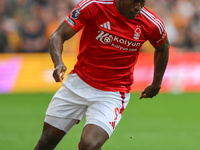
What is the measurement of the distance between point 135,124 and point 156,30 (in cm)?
530

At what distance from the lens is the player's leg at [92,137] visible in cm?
571

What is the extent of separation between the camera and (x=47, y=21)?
17109mm

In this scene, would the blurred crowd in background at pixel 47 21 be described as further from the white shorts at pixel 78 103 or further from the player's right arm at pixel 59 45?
the player's right arm at pixel 59 45

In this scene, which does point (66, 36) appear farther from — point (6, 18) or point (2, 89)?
point (6, 18)

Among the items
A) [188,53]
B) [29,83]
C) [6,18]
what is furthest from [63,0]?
[188,53]

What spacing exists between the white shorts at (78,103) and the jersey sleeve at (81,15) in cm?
80

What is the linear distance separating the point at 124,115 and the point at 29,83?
189 inches

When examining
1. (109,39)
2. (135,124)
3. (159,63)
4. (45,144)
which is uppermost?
(109,39)

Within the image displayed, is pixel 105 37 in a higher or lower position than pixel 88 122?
higher

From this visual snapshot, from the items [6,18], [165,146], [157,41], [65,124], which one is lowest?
[6,18]

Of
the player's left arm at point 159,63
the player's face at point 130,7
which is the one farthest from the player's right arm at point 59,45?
the player's left arm at point 159,63

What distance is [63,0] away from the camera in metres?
18.6

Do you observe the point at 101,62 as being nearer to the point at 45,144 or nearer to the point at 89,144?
the point at 89,144

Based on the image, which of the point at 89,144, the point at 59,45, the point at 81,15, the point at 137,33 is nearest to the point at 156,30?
the point at 137,33
